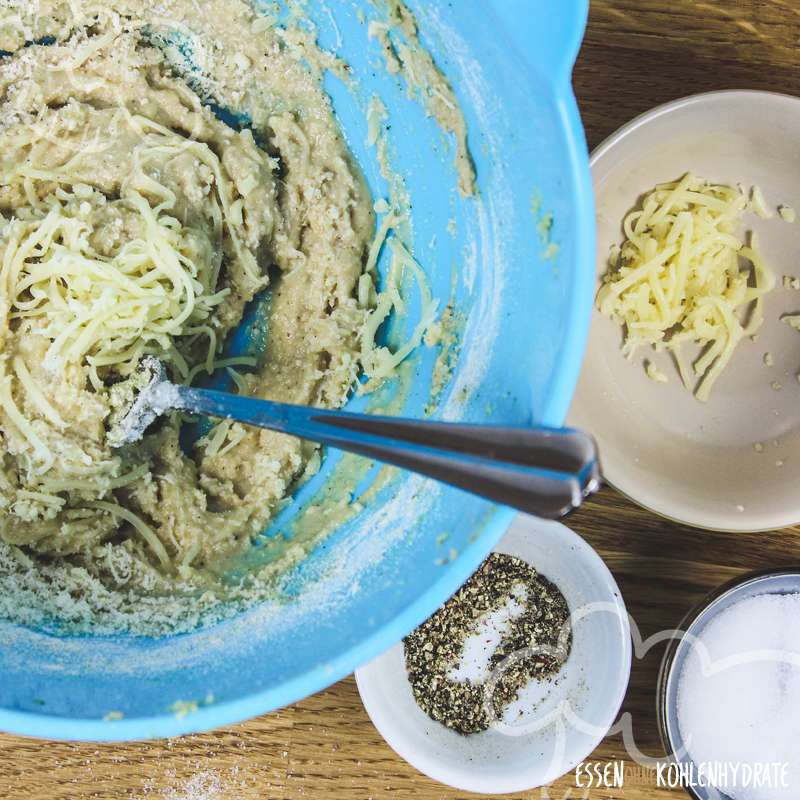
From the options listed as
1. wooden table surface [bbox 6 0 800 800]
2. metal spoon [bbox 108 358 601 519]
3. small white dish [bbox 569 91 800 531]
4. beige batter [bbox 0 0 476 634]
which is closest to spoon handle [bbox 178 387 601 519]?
metal spoon [bbox 108 358 601 519]

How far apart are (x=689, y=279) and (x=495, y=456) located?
73 centimetres

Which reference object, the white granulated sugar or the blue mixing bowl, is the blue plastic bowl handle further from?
the white granulated sugar

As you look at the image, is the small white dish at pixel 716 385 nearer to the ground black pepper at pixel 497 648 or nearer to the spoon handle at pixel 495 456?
the ground black pepper at pixel 497 648

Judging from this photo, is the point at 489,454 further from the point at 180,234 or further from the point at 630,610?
the point at 630,610

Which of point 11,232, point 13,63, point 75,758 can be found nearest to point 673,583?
point 75,758

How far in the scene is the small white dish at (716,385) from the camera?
1.40m

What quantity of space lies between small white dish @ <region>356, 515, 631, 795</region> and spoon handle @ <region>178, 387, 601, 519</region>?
0.56m

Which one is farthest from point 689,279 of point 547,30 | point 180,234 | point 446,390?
point 180,234

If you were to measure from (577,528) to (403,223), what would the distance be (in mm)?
576

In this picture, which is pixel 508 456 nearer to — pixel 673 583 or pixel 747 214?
pixel 673 583

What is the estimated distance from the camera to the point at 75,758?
1.49 m

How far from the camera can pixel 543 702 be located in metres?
1.49

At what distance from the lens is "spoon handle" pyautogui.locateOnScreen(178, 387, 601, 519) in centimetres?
85

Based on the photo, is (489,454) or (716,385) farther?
(716,385)
